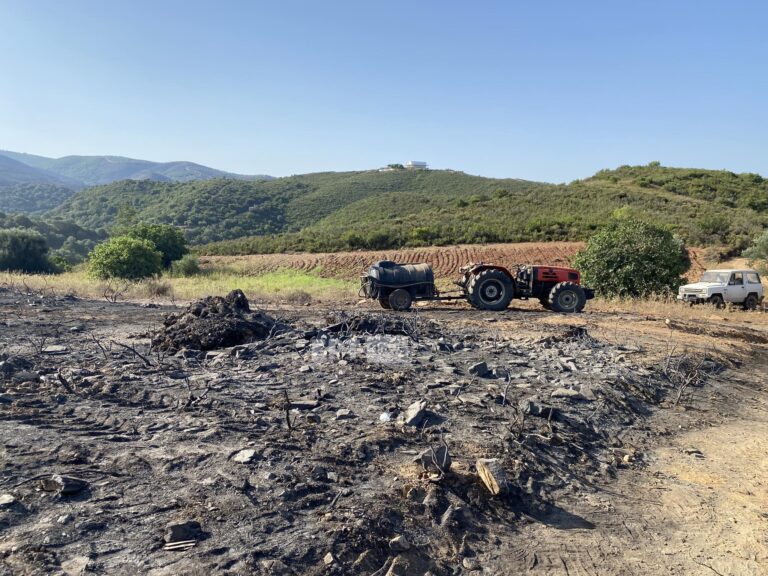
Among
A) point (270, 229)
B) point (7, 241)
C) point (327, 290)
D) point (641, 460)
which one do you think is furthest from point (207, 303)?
point (270, 229)

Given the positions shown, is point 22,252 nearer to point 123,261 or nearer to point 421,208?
point 123,261

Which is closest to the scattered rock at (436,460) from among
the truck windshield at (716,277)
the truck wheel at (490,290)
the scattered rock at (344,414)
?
the scattered rock at (344,414)

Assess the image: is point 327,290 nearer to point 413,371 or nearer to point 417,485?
point 413,371

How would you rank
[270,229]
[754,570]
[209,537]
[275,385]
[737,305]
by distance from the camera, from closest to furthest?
1. [209,537]
2. [754,570]
3. [275,385]
4. [737,305]
5. [270,229]

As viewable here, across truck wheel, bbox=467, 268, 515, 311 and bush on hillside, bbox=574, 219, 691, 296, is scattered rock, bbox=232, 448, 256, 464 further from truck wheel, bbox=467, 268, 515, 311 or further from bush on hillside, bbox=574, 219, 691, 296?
bush on hillside, bbox=574, 219, 691, 296

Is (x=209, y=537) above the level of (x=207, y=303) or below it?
below

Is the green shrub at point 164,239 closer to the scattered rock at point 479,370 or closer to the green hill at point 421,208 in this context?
the green hill at point 421,208

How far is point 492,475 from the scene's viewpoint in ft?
13.2

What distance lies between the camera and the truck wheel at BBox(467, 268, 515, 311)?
44.1 feet

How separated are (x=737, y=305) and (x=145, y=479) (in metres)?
18.8

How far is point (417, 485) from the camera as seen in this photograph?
3957mm

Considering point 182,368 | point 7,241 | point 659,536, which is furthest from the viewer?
point 7,241

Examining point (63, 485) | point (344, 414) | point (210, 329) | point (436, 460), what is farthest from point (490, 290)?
point (63, 485)

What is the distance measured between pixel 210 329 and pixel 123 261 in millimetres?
17441
